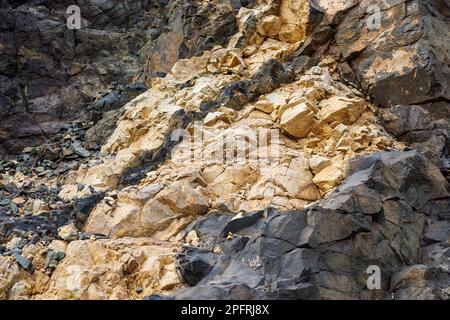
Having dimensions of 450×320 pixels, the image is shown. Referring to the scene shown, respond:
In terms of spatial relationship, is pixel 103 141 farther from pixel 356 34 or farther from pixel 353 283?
pixel 353 283

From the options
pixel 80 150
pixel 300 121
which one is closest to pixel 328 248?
pixel 300 121

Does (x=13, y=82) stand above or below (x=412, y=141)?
above

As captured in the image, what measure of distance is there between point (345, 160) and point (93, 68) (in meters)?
11.1

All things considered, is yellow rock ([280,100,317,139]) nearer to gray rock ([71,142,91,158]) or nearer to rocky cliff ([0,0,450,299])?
rocky cliff ([0,0,450,299])

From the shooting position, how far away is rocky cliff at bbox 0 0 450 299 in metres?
10.5

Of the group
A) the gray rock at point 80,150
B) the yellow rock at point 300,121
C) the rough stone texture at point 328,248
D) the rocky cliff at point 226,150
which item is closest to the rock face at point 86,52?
the rocky cliff at point 226,150

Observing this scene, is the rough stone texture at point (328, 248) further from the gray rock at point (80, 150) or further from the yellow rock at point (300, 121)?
the gray rock at point (80, 150)

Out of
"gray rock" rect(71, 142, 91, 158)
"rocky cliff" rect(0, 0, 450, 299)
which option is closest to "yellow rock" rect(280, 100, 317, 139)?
"rocky cliff" rect(0, 0, 450, 299)

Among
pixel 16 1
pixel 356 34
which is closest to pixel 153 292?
pixel 356 34

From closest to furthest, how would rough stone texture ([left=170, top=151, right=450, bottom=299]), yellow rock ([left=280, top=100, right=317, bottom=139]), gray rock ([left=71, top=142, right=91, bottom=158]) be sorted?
1. rough stone texture ([left=170, top=151, right=450, bottom=299])
2. yellow rock ([left=280, top=100, right=317, bottom=139])
3. gray rock ([left=71, top=142, right=91, bottom=158])

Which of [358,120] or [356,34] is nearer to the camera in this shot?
[358,120]

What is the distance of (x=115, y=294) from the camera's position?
33.8 ft

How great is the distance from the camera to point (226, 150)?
1363cm

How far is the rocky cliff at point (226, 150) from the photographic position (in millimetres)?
10453
